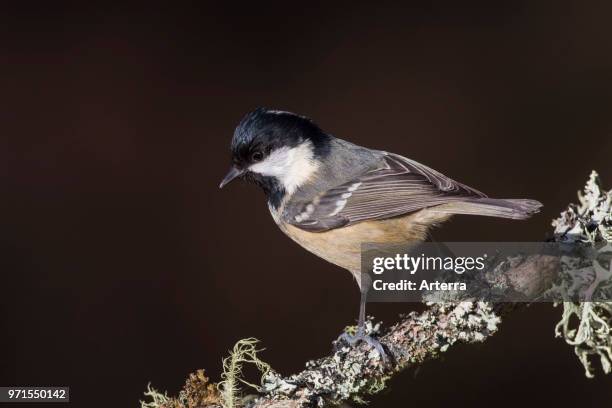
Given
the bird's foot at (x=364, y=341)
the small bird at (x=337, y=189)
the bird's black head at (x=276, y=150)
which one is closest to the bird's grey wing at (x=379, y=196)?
the small bird at (x=337, y=189)

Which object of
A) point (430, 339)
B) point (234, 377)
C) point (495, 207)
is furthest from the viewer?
point (495, 207)

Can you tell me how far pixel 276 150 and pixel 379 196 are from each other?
35cm

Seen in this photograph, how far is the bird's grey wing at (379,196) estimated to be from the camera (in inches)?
78.2

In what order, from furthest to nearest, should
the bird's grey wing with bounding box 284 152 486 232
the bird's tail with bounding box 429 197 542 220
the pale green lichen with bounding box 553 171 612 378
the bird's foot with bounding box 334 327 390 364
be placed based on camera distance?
1. the bird's grey wing with bounding box 284 152 486 232
2. the bird's tail with bounding box 429 197 542 220
3. the pale green lichen with bounding box 553 171 612 378
4. the bird's foot with bounding box 334 327 390 364

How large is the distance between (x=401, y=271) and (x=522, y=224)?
1.14m

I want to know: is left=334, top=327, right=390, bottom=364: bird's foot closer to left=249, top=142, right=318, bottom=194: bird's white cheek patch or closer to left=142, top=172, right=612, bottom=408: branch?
left=142, top=172, right=612, bottom=408: branch

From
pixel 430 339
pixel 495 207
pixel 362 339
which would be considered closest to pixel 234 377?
pixel 362 339

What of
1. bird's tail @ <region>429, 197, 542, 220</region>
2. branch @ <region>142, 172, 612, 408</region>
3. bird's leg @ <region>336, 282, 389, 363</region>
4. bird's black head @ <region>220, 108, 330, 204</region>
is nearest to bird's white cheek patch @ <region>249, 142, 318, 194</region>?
bird's black head @ <region>220, 108, 330, 204</region>

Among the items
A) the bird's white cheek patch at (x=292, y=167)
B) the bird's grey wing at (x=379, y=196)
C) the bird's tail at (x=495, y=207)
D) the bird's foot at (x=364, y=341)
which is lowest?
the bird's foot at (x=364, y=341)

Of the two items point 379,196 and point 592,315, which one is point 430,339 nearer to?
point 592,315

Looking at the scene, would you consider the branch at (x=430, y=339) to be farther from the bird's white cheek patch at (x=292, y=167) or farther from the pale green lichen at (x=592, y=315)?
the bird's white cheek patch at (x=292, y=167)

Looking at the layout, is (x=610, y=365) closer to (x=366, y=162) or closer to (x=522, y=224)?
(x=366, y=162)

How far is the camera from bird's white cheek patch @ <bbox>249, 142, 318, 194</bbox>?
2.13m

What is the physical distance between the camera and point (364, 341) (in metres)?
1.53
